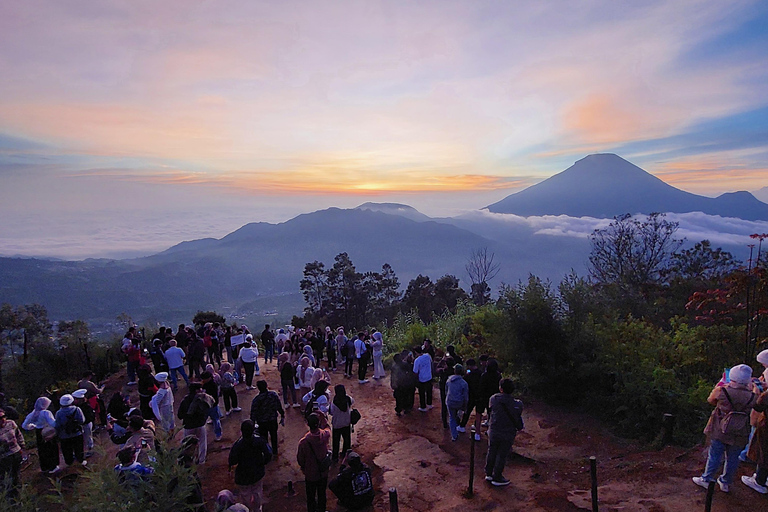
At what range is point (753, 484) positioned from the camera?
5027 millimetres

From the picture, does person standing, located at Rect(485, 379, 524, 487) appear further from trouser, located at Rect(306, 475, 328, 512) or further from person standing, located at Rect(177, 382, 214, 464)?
person standing, located at Rect(177, 382, 214, 464)

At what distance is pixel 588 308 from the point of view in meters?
10.2

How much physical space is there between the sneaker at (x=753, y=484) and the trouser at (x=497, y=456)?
106 inches

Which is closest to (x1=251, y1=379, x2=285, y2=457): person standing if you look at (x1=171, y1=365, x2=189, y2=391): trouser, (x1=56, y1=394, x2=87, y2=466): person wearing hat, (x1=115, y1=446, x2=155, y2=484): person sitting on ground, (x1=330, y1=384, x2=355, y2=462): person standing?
(x1=330, y1=384, x2=355, y2=462): person standing

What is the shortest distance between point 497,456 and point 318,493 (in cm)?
275

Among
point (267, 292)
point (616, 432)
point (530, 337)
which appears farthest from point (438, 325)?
point (267, 292)

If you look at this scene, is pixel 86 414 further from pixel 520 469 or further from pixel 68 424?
pixel 520 469

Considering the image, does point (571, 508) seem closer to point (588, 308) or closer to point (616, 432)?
point (616, 432)

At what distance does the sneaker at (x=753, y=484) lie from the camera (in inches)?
195

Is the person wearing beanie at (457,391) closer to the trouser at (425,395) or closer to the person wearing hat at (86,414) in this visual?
the trouser at (425,395)

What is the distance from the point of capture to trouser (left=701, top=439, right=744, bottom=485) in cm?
493

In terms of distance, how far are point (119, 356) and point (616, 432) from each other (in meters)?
19.7

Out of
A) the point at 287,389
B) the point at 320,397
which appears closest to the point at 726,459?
the point at 320,397

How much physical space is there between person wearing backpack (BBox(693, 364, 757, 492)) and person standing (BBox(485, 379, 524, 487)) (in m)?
2.16
